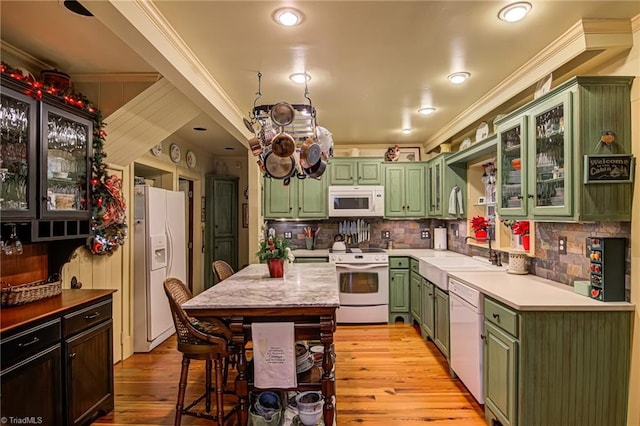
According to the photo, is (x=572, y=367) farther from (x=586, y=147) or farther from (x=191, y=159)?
(x=191, y=159)

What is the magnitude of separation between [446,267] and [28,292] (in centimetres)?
325

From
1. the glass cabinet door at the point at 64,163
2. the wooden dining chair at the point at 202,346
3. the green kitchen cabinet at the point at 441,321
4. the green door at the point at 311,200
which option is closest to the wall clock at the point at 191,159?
the green door at the point at 311,200

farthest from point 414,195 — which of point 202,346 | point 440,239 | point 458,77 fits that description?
point 202,346

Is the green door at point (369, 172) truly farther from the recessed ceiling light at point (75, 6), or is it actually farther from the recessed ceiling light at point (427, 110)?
the recessed ceiling light at point (75, 6)

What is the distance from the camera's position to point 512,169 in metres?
2.97

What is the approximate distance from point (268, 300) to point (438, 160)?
11.3 ft

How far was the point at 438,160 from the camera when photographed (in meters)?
4.87

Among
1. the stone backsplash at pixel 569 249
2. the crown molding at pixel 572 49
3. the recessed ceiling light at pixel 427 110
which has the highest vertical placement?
the recessed ceiling light at pixel 427 110

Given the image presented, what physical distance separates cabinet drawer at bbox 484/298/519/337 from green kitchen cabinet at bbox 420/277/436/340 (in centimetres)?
135

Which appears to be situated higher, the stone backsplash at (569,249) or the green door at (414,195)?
the green door at (414,195)

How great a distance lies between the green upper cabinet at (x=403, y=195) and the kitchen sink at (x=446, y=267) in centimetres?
116

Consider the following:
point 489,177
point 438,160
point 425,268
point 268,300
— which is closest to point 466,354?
point 425,268

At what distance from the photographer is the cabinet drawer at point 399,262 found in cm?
498

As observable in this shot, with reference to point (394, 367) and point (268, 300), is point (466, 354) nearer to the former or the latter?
point (394, 367)
